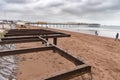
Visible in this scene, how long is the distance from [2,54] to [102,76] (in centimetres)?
355

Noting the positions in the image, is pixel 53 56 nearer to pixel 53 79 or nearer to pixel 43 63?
pixel 43 63

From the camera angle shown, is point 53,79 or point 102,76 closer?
point 53,79

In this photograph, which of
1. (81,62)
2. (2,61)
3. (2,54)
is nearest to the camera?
(81,62)

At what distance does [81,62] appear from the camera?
309cm

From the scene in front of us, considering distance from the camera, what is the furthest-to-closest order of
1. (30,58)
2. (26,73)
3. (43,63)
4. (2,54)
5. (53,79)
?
(30,58) → (43,63) → (26,73) → (2,54) → (53,79)

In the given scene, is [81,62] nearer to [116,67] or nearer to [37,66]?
[37,66]

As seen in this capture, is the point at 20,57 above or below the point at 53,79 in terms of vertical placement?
below

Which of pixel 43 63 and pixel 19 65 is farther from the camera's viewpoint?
pixel 43 63

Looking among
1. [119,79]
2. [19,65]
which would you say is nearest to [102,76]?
[119,79]

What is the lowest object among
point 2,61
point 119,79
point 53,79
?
point 119,79

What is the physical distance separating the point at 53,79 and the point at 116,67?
5.18 m

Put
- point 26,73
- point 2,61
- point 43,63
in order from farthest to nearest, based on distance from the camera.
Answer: point 43,63 < point 2,61 < point 26,73

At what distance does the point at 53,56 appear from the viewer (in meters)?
7.74

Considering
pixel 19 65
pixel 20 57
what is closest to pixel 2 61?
pixel 19 65
